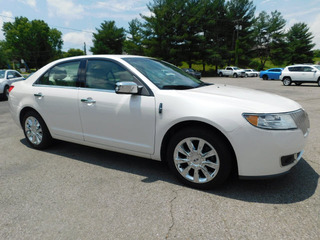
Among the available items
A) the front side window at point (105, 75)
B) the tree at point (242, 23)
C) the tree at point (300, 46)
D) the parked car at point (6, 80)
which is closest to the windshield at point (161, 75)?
the front side window at point (105, 75)

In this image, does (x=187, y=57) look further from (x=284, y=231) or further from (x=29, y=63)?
(x=29, y=63)

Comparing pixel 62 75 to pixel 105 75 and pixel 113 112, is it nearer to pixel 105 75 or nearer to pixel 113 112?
pixel 105 75

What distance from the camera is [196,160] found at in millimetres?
2746

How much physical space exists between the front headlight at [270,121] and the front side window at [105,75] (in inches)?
60.9

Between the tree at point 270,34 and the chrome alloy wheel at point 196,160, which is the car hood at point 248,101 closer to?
the chrome alloy wheel at point 196,160

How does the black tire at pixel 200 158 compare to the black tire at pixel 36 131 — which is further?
the black tire at pixel 36 131

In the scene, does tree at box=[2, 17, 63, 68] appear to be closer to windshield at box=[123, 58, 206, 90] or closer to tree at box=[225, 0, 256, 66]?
tree at box=[225, 0, 256, 66]

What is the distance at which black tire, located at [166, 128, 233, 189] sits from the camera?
8.48 ft

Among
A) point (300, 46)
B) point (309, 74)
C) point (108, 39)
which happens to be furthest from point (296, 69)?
point (108, 39)

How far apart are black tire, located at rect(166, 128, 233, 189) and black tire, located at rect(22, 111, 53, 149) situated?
2.31 metres

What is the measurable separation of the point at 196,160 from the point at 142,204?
0.75 meters

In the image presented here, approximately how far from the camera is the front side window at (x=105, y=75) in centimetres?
327

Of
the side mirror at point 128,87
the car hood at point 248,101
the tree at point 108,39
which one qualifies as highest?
the tree at point 108,39

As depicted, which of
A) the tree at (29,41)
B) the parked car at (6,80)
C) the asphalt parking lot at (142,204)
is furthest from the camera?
the tree at (29,41)
